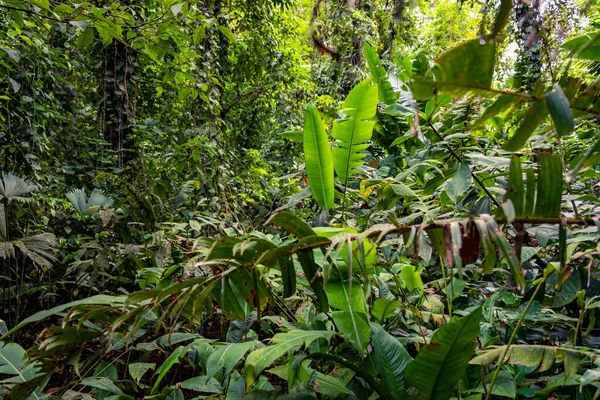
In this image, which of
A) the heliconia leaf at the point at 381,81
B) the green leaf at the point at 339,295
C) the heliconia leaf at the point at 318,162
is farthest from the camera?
the heliconia leaf at the point at 381,81

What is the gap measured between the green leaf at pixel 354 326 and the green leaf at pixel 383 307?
145mm

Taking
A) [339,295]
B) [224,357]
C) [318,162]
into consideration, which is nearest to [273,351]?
[224,357]

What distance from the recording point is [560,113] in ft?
1.88

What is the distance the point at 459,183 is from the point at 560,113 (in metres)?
0.60

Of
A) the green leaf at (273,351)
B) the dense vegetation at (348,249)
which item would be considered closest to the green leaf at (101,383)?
the dense vegetation at (348,249)

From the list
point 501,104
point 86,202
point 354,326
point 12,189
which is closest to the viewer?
point 501,104

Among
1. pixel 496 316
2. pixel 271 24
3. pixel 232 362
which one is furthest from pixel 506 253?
pixel 271 24

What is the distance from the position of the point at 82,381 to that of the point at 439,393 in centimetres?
101

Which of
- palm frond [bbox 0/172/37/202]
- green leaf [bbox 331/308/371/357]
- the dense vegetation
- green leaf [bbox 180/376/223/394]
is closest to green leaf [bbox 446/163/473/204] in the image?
the dense vegetation

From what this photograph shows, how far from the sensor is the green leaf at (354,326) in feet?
3.56

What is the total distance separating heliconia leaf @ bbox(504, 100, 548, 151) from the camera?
2.04 feet

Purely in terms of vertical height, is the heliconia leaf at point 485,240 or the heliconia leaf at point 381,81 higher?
the heliconia leaf at point 381,81

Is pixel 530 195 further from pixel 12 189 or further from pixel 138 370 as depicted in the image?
pixel 12 189

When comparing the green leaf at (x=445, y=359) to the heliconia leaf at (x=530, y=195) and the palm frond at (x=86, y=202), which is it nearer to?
the heliconia leaf at (x=530, y=195)
